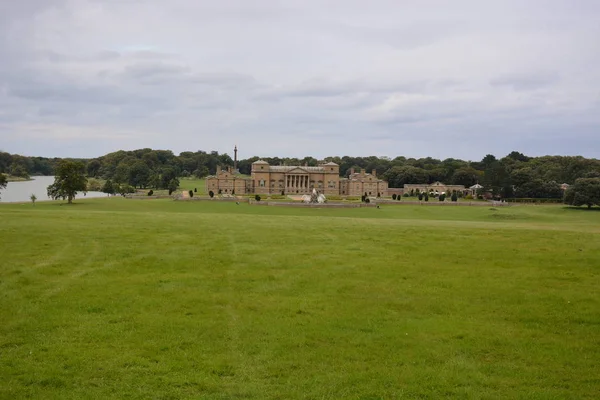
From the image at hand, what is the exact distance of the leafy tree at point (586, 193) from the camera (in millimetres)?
67625

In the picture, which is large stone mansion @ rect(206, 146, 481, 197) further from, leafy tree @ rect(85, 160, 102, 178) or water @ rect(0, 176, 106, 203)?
leafy tree @ rect(85, 160, 102, 178)

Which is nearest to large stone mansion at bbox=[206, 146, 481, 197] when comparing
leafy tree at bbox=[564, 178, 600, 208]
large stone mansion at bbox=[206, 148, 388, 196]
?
large stone mansion at bbox=[206, 148, 388, 196]

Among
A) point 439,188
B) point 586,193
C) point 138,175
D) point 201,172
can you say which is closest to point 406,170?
point 439,188

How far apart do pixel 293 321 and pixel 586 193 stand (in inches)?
2758

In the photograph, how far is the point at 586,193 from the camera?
225 ft

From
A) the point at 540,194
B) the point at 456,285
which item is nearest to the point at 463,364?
the point at 456,285

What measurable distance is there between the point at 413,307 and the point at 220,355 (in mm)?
4746

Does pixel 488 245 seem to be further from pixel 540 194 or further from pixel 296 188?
pixel 296 188

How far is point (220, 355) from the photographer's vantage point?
840cm

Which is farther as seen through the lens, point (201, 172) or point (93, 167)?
point (201, 172)

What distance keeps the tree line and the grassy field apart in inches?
2444

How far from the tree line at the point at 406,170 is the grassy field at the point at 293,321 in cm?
6208

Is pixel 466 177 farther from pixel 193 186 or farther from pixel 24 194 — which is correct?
pixel 24 194

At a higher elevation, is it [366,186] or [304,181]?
[304,181]
